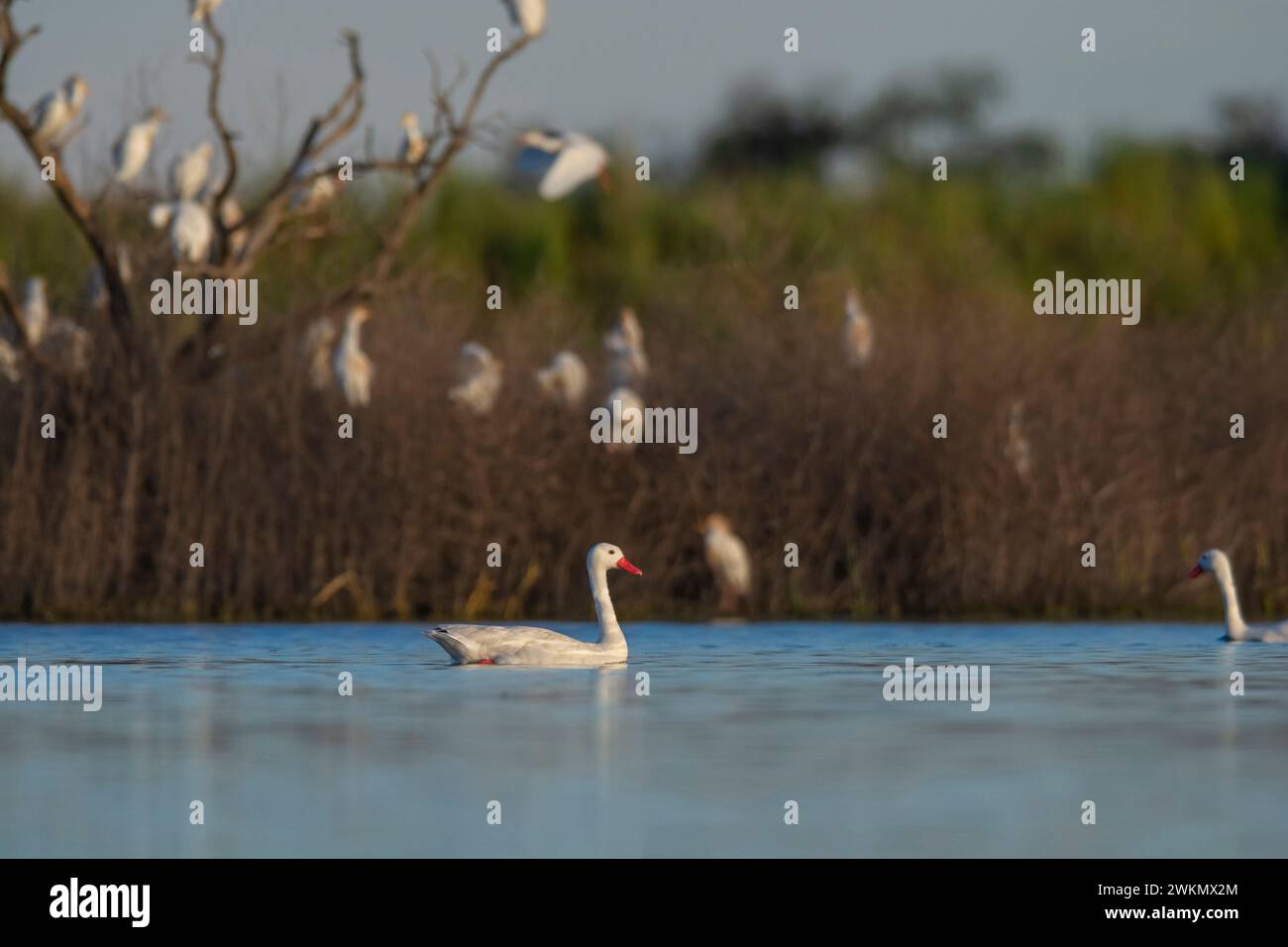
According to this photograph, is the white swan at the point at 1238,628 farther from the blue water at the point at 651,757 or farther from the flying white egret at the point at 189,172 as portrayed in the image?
the flying white egret at the point at 189,172

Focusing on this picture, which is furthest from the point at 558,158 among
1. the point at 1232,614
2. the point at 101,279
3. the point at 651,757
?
the point at 651,757

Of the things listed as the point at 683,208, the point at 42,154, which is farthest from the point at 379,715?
the point at 683,208

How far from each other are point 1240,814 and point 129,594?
1017 cm

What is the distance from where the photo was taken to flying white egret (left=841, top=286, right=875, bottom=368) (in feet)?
56.4

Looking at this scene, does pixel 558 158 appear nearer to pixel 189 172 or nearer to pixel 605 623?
pixel 189 172

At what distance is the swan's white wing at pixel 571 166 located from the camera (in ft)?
55.0

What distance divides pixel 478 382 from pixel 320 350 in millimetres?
1217

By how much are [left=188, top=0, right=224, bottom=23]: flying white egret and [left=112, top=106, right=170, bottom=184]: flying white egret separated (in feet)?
2.78

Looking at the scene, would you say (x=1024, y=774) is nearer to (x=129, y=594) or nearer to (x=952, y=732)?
(x=952, y=732)

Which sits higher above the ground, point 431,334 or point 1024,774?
point 431,334

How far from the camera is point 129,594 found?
54.5 feet

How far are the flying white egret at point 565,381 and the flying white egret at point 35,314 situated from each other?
3306 millimetres

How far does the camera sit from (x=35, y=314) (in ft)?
→ 56.1

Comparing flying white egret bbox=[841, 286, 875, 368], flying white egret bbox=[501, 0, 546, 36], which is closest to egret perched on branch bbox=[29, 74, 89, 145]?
flying white egret bbox=[501, 0, 546, 36]
